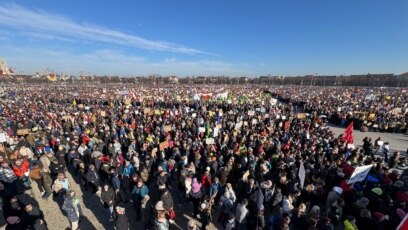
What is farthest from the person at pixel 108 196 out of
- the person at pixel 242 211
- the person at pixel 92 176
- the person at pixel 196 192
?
the person at pixel 242 211

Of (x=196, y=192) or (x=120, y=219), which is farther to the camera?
(x=196, y=192)

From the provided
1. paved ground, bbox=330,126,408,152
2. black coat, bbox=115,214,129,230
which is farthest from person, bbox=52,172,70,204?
paved ground, bbox=330,126,408,152

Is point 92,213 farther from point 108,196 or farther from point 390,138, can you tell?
point 390,138

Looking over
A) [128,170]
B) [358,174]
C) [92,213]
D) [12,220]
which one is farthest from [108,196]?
[358,174]

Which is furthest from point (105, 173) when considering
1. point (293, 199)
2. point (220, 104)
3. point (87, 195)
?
point (220, 104)

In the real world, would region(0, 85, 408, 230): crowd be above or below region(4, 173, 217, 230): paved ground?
above

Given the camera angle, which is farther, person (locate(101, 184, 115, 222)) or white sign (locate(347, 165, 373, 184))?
white sign (locate(347, 165, 373, 184))

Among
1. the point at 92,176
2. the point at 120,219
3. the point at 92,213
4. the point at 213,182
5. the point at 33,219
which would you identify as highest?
the point at 213,182

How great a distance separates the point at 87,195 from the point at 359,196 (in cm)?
907

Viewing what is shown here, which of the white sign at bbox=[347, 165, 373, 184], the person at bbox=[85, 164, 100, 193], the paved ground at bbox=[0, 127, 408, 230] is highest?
the white sign at bbox=[347, 165, 373, 184]

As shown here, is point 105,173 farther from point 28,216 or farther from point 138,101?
point 138,101

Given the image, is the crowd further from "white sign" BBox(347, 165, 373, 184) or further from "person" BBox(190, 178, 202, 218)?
"white sign" BBox(347, 165, 373, 184)

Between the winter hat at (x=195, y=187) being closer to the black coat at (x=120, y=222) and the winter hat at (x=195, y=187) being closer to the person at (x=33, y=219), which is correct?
the black coat at (x=120, y=222)

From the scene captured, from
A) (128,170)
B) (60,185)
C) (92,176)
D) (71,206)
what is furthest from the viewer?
(128,170)
